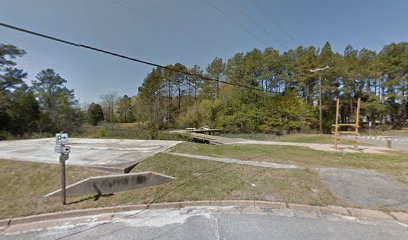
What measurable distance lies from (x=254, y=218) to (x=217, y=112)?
24.8 metres

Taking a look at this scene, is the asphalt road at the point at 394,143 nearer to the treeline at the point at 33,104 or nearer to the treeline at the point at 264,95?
the treeline at the point at 264,95

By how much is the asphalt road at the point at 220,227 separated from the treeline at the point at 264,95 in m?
15.3

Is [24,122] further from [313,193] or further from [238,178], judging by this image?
[313,193]

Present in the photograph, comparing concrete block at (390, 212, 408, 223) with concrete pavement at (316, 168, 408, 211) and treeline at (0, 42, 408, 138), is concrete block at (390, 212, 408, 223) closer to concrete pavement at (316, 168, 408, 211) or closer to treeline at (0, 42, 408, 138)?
concrete pavement at (316, 168, 408, 211)

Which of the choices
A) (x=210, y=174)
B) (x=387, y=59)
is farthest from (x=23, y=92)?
(x=387, y=59)

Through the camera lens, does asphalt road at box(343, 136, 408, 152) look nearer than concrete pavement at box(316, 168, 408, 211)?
No

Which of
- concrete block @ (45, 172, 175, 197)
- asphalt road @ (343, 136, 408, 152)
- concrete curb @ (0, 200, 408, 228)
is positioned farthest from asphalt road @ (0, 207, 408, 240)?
asphalt road @ (343, 136, 408, 152)

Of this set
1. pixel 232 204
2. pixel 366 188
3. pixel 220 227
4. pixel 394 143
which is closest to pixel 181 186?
pixel 232 204

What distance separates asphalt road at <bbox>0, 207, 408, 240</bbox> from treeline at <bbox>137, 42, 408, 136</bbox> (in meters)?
19.8

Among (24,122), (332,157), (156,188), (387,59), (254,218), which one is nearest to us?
(254,218)

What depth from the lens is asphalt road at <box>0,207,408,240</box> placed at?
3258mm

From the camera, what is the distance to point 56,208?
462cm

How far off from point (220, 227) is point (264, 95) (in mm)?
29203

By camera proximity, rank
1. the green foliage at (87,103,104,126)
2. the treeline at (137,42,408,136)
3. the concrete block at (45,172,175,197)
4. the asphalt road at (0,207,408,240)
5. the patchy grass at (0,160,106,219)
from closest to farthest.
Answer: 1. the asphalt road at (0,207,408,240)
2. the patchy grass at (0,160,106,219)
3. the concrete block at (45,172,175,197)
4. the treeline at (137,42,408,136)
5. the green foliage at (87,103,104,126)
